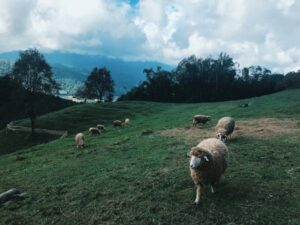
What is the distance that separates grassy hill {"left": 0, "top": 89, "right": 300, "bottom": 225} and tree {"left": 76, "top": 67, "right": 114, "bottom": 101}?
7238cm

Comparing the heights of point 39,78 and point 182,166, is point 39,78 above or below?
above

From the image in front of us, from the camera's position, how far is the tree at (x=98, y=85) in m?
100

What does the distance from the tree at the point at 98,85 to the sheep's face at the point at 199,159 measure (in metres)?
87.5

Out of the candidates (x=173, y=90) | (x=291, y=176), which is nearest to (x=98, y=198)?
(x=291, y=176)

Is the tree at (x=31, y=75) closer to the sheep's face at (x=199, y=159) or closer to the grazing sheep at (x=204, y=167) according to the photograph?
the grazing sheep at (x=204, y=167)

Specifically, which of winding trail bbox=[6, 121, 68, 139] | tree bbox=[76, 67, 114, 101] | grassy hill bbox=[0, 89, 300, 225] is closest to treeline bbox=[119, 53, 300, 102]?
tree bbox=[76, 67, 114, 101]

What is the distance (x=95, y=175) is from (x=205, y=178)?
7094 millimetres

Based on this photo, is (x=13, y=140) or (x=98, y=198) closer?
(x=98, y=198)

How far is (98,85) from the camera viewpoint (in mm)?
101375

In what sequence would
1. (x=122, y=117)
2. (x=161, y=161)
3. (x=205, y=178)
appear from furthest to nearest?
(x=122, y=117) → (x=161, y=161) → (x=205, y=178)

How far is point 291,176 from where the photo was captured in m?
16.1

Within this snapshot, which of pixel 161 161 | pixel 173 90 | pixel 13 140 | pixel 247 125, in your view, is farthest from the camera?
pixel 173 90

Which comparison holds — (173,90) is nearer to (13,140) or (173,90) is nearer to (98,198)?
(13,140)

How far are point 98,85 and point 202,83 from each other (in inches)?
1067
